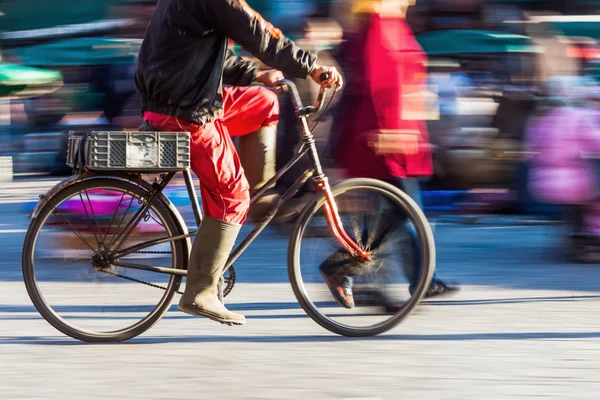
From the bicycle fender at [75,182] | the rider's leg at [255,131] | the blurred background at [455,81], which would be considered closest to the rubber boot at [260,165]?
the rider's leg at [255,131]

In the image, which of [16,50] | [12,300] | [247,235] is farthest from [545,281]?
[16,50]

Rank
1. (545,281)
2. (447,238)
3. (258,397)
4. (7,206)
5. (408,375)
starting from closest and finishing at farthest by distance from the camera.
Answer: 1. (258,397)
2. (408,375)
3. (545,281)
4. (447,238)
5. (7,206)

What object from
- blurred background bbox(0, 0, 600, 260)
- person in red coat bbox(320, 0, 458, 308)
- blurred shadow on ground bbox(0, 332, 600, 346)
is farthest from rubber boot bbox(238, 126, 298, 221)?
person in red coat bbox(320, 0, 458, 308)

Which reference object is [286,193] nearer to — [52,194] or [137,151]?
[137,151]

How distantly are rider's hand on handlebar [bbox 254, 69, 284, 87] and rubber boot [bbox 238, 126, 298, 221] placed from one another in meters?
0.21

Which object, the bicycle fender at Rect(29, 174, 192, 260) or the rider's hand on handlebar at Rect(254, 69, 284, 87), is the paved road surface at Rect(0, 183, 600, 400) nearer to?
the bicycle fender at Rect(29, 174, 192, 260)

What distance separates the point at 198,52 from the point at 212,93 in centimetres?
19

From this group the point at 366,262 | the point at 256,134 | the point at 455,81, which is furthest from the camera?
the point at 455,81

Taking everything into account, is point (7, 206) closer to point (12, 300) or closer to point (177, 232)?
point (12, 300)

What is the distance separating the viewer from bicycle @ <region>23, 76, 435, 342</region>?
531 centimetres

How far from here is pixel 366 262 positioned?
5570 millimetres

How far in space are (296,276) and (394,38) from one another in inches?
54.3

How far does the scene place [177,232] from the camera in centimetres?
535

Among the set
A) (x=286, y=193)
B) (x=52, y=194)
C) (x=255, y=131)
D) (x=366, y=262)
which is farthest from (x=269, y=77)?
(x=52, y=194)
